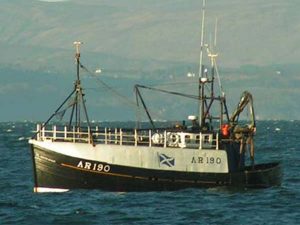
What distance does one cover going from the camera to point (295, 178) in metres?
90.4

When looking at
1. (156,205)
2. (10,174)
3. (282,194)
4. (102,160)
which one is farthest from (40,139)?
(10,174)

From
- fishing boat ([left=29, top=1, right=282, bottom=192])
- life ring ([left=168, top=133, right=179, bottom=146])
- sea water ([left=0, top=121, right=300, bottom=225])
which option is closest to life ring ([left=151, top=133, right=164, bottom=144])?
fishing boat ([left=29, top=1, right=282, bottom=192])

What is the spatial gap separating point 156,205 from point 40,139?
9016 millimetres

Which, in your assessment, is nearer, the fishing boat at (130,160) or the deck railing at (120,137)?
the fishing boat at (130,160)

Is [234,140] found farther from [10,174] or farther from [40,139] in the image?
[10,174]

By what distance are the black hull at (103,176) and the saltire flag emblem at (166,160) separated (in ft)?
1.46

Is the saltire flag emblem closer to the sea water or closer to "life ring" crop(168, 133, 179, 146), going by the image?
"life ring" crop(168, 133, 179, 146)

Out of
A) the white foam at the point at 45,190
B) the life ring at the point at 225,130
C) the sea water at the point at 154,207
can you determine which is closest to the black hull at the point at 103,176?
the white foam at the point at 45,190

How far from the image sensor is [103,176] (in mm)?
73000

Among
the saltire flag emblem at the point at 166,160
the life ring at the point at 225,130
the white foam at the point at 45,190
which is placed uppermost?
the life ring at the point at 225,130

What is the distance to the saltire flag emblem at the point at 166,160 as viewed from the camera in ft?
241

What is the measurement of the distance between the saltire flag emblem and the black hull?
44cm

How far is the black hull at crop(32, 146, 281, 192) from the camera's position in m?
72.9

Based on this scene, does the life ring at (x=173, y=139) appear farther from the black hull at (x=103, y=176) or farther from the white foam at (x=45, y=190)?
the white foam at (x=45, y=190)
